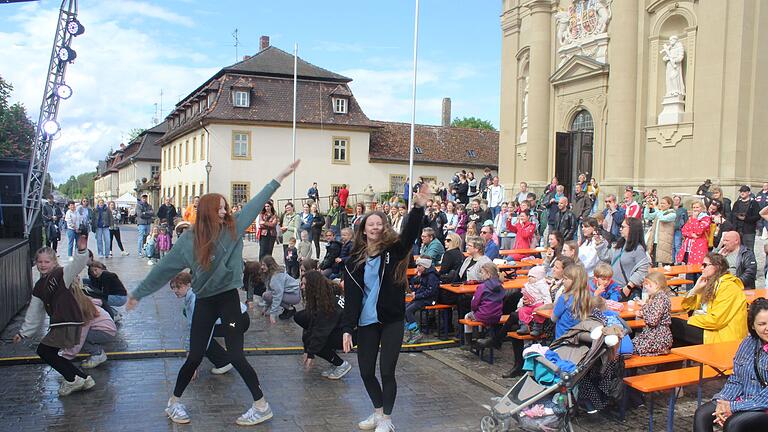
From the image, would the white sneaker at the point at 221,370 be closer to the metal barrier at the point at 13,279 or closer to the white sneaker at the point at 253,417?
the white sneaker at the point at 253,417

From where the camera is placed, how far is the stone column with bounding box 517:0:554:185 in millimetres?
26281

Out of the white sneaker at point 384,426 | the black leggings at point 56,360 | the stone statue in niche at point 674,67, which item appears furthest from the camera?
the stone statue in niche at point 674,67

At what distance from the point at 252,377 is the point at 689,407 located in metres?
4.40

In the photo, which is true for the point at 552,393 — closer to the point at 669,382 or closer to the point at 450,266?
the point at 669,382

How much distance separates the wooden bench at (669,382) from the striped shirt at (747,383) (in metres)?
0.76

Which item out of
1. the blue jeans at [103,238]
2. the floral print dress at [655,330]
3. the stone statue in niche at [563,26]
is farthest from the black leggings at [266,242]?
the stone statue in niche at [563,26]

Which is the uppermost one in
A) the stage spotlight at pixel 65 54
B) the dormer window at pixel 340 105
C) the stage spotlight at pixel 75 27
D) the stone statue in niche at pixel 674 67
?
the dormer window at pixel 340 105

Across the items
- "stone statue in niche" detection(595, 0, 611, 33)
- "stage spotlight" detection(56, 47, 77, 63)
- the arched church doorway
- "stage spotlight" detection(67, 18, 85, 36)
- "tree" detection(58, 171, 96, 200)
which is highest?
"stone statue in niche" detection(595, 0, 611, 33)

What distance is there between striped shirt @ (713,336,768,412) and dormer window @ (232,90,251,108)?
40.7 metres

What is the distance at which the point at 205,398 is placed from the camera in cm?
634

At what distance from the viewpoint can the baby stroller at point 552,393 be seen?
17.8 feet

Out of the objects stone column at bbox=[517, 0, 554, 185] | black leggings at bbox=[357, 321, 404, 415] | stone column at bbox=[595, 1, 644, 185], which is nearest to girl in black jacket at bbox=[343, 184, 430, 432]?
black leggings at bbox=[357, 321, 404, 415]

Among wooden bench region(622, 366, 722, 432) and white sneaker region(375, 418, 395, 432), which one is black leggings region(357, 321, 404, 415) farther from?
wooden bench region(622, 366, 722, 432)

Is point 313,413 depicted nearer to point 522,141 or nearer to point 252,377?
point 252,377
